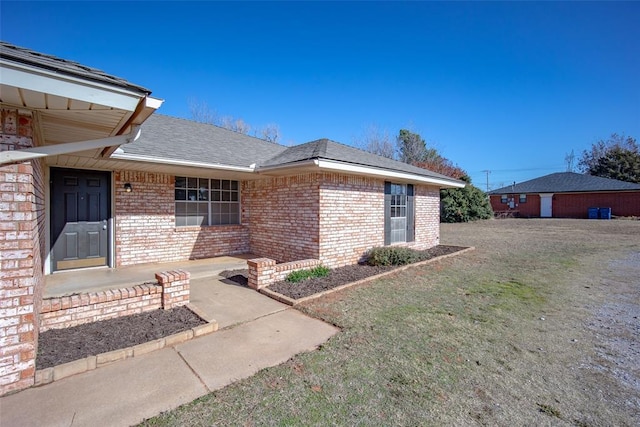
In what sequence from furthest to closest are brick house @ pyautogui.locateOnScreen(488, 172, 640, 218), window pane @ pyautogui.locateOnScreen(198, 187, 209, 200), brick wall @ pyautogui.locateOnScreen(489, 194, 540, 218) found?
brick wall @ pyautogui.locateOnScreen(489, 194, 540, 218)
brick house @ pyautogui.locateOnScreen(488, 172, 640, 218)
window pane @ pyautogui.locateOnScreen(198, 187, 209, 200)

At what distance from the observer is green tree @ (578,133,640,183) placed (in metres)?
36.2

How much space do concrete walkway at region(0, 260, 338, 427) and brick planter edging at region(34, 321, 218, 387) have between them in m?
0.06

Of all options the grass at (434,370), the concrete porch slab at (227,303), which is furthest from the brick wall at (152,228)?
the grass at (434,370)

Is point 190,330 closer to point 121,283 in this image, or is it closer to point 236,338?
point 236,338

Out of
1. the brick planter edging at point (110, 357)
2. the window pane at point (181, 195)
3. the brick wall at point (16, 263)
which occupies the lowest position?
the brick planter edging at point (110, 357)

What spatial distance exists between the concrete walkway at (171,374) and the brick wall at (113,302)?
1.48 feet

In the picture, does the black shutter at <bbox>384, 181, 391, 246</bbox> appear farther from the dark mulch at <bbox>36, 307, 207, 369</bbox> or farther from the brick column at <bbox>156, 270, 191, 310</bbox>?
the dark mulch at <bbox>36, 307, 207, 369</bbox>

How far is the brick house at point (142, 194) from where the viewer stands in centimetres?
266

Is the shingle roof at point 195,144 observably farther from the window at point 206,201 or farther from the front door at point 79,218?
the front door at point 79,218

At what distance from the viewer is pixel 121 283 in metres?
5.66

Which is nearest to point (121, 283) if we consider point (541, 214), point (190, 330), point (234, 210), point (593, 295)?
point (190, 330)

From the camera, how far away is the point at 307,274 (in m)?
6.39

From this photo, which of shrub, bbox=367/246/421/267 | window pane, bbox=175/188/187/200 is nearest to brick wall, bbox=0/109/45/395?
window pane, bbox=175/188/187/200

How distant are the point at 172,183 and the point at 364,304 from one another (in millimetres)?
5971
